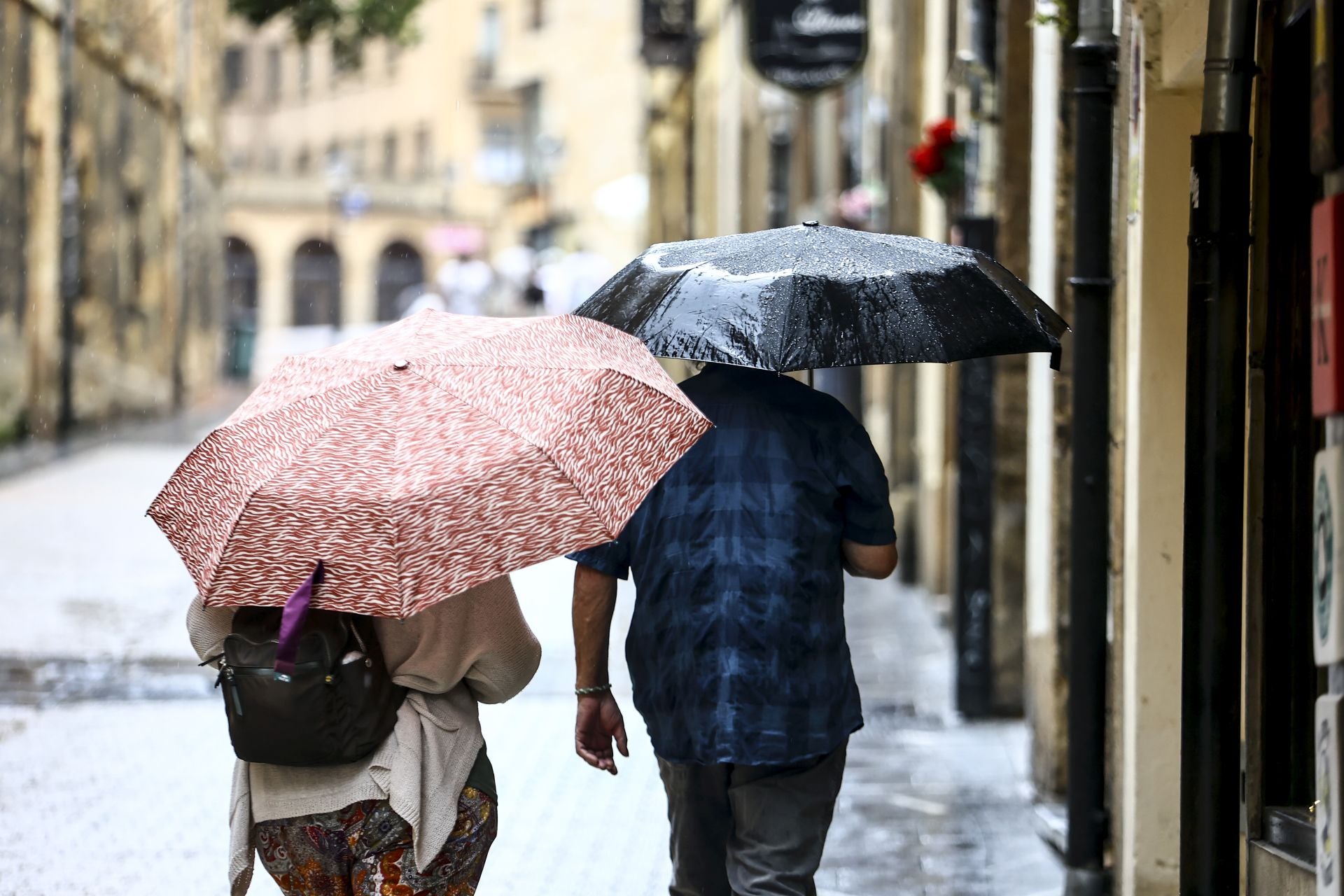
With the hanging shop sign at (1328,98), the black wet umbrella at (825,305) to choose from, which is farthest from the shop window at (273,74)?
the hanging shop sign at (1328,98)

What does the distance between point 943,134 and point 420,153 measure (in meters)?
54.4

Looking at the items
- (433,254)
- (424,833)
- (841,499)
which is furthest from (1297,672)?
(433,254)

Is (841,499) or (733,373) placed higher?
(733,373)

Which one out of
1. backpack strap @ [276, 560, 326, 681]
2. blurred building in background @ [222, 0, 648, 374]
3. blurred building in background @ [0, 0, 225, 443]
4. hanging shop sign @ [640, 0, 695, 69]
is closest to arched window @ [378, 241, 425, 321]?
blurred building in background @ [222, 0, 648, 374]

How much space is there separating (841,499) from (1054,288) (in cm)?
334

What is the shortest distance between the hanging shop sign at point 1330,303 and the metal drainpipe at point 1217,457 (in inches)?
39.1

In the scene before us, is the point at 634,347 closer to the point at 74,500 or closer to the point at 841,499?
the point at 841,499

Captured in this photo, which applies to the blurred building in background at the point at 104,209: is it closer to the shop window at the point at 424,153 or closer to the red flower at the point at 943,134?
the red flower at the point at 943,134

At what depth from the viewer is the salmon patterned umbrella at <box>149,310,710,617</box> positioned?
325 centimetres

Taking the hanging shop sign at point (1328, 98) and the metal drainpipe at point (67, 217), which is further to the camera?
the metal drainpipe at point (67, 217)

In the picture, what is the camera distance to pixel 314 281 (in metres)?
63.5

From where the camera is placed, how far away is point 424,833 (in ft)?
11.6

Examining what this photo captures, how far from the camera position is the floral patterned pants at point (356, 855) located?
3.52m

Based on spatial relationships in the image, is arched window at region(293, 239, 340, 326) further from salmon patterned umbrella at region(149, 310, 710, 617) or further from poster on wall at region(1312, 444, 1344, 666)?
poster on wall at region(1312, 444, 1344, 666)
